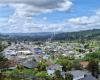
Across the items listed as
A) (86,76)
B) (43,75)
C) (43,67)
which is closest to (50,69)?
(43,67)

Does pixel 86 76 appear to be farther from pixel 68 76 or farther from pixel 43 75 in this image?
pixel 43 75

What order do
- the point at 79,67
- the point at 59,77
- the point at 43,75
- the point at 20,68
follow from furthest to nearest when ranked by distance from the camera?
the point at 79,67 → the point at 20,68 → the point at 43,75 → the point at 59,77

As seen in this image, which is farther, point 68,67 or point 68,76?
point 68,67

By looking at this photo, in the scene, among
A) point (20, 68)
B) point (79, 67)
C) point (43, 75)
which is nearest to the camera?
point (43, 75)

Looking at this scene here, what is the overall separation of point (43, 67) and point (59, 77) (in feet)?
45.4

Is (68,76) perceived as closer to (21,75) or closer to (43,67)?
(21,75)

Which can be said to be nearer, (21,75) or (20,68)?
(21,75)

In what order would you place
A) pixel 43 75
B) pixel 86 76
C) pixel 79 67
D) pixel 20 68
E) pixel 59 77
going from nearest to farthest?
pixel 59 77
pixel 86 76
pixel 43 75
pixel 20 68
pixel 79 67

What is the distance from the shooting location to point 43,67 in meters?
47.6

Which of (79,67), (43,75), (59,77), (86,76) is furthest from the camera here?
(79,67)

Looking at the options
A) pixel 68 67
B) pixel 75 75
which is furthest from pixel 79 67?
pixel 75 75

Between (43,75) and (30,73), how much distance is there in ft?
8.13

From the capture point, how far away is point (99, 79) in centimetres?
4153

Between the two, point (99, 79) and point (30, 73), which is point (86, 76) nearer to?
point (99, 79)
